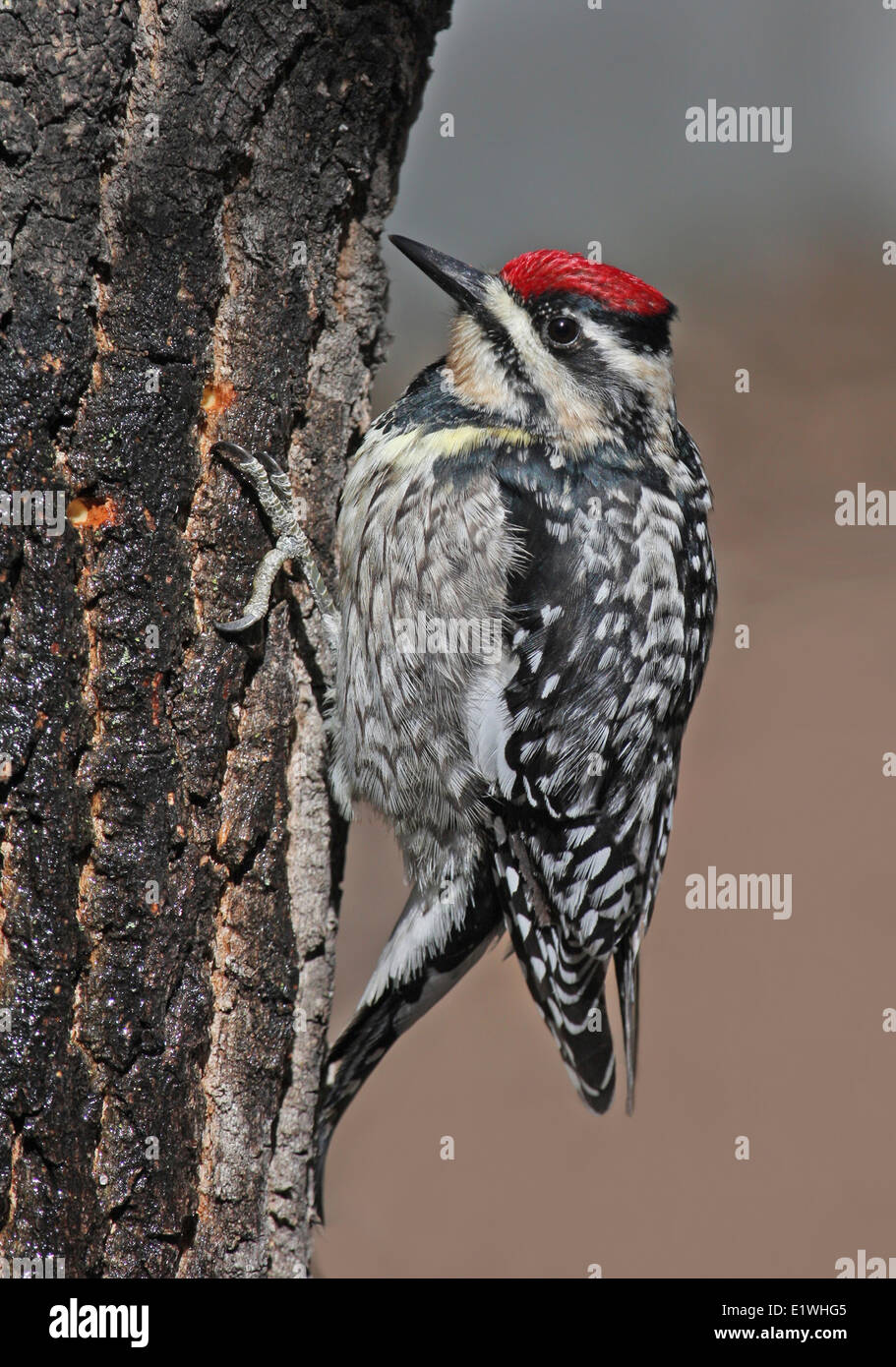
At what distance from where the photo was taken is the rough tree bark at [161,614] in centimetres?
170

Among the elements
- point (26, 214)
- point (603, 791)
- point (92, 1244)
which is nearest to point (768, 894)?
point (603, 791)

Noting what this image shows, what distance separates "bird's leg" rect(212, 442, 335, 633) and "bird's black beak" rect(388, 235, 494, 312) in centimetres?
71

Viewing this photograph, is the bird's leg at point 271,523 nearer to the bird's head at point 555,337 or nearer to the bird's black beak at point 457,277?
the bird's head at point 555,337

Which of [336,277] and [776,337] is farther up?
[776,337]

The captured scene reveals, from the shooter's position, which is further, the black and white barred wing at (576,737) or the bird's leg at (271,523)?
the black and white barred wing at (576,737)

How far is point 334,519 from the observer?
7.82 ft

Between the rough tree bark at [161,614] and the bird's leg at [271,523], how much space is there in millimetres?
32

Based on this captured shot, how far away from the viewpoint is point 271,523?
210 cm

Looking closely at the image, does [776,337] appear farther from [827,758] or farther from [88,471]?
[88,471]

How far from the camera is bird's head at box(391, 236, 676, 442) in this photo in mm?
2465

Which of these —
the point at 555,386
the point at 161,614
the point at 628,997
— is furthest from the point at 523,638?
the point at 628,997

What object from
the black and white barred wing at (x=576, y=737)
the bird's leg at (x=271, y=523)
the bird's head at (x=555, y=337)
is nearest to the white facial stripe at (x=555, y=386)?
the bird's head at (x=555, y=337)

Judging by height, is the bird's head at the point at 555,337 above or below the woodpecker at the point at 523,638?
above

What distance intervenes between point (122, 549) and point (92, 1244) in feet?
3.46
